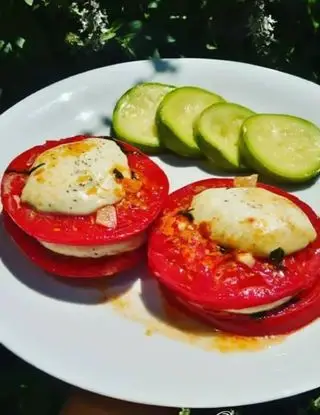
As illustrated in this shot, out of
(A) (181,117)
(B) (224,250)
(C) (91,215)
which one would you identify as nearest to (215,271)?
(B) (224,250)

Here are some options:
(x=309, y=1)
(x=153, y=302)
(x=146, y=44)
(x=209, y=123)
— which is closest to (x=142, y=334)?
(x=153, y=302)

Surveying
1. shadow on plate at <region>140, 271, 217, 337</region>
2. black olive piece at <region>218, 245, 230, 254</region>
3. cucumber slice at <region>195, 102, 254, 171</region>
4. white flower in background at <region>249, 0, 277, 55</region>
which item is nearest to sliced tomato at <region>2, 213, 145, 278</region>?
shadow on plate at <region>140, 271, 217, 337</region>

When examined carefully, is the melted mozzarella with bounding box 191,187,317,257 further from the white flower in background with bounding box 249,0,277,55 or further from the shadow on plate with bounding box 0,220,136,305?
the white flower in background with bounding box 249,0,277,55

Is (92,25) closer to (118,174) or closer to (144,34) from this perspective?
(144,34)

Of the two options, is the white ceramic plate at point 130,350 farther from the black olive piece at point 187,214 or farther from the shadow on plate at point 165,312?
the black olive piece at point 187,214

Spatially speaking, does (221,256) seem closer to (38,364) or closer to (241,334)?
(241,334)
